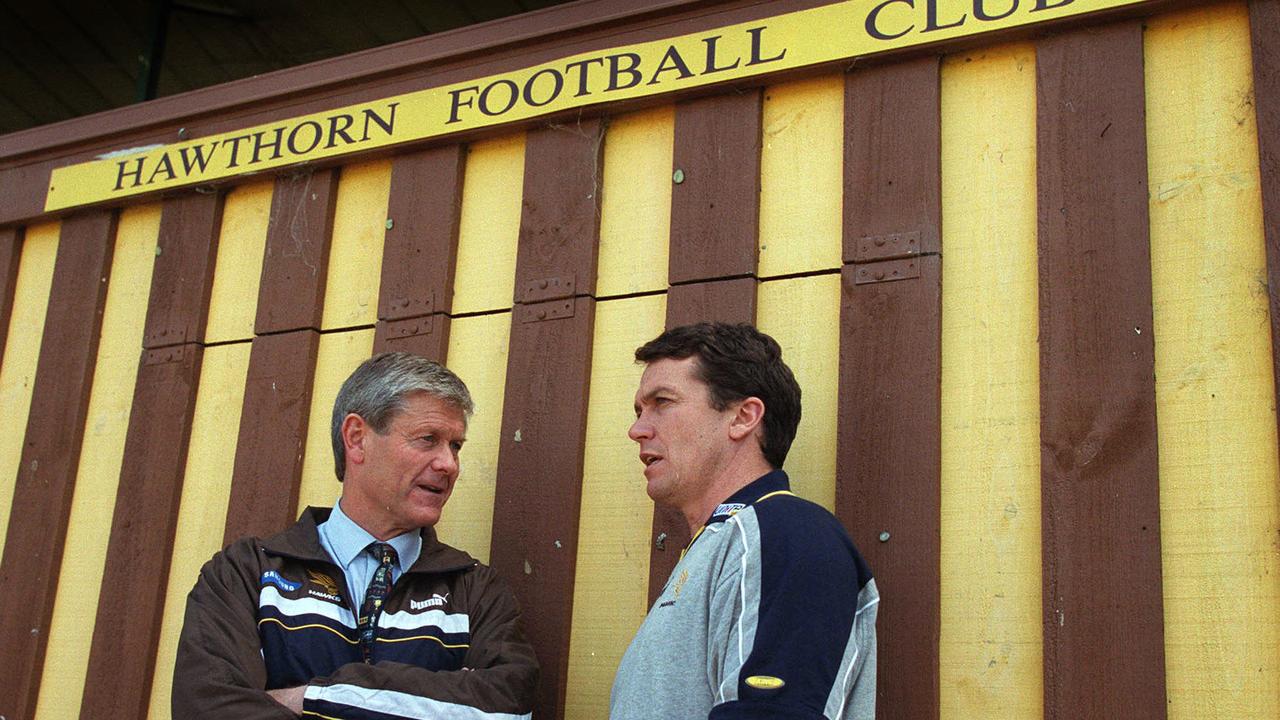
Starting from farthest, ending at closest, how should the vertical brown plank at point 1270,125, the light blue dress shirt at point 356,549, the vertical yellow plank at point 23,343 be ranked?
1. the vertical yellow plank at point 23,343
2. the light blue dress shirt at point 356,549
3. the vertical brown plank at point 1270,125

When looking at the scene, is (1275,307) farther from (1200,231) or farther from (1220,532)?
(1220,532)

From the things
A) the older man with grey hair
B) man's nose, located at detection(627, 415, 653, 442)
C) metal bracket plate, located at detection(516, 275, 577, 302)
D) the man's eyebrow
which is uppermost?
metal bracket plate, located at detection(516, 275, 577, 302)

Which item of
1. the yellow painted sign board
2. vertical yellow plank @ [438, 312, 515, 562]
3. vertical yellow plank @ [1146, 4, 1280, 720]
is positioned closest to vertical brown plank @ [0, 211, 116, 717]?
the yellow painted sign board

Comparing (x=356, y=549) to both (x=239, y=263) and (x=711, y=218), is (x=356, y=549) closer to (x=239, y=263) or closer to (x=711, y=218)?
(x=711, y=218)

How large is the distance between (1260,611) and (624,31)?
2341 millimetres

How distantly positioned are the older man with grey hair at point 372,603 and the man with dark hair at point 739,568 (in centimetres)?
51

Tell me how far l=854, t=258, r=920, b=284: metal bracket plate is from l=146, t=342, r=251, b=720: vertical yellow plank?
2128 mm

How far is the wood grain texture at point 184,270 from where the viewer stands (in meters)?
4.35

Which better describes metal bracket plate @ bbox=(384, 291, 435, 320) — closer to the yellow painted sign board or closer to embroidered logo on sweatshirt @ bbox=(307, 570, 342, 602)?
the yellow painted sign board

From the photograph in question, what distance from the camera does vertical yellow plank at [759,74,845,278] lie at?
11.2ft

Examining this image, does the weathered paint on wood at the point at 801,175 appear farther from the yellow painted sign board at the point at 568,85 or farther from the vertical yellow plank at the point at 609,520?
the vertical yellow plank at the point at 609,520

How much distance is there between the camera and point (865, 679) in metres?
2.61

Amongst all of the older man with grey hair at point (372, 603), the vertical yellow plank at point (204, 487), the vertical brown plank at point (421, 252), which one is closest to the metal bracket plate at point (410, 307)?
the vertical brown plank at point (421, 252)

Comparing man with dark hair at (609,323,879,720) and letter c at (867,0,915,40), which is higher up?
letter c at (867,0,915,40)
